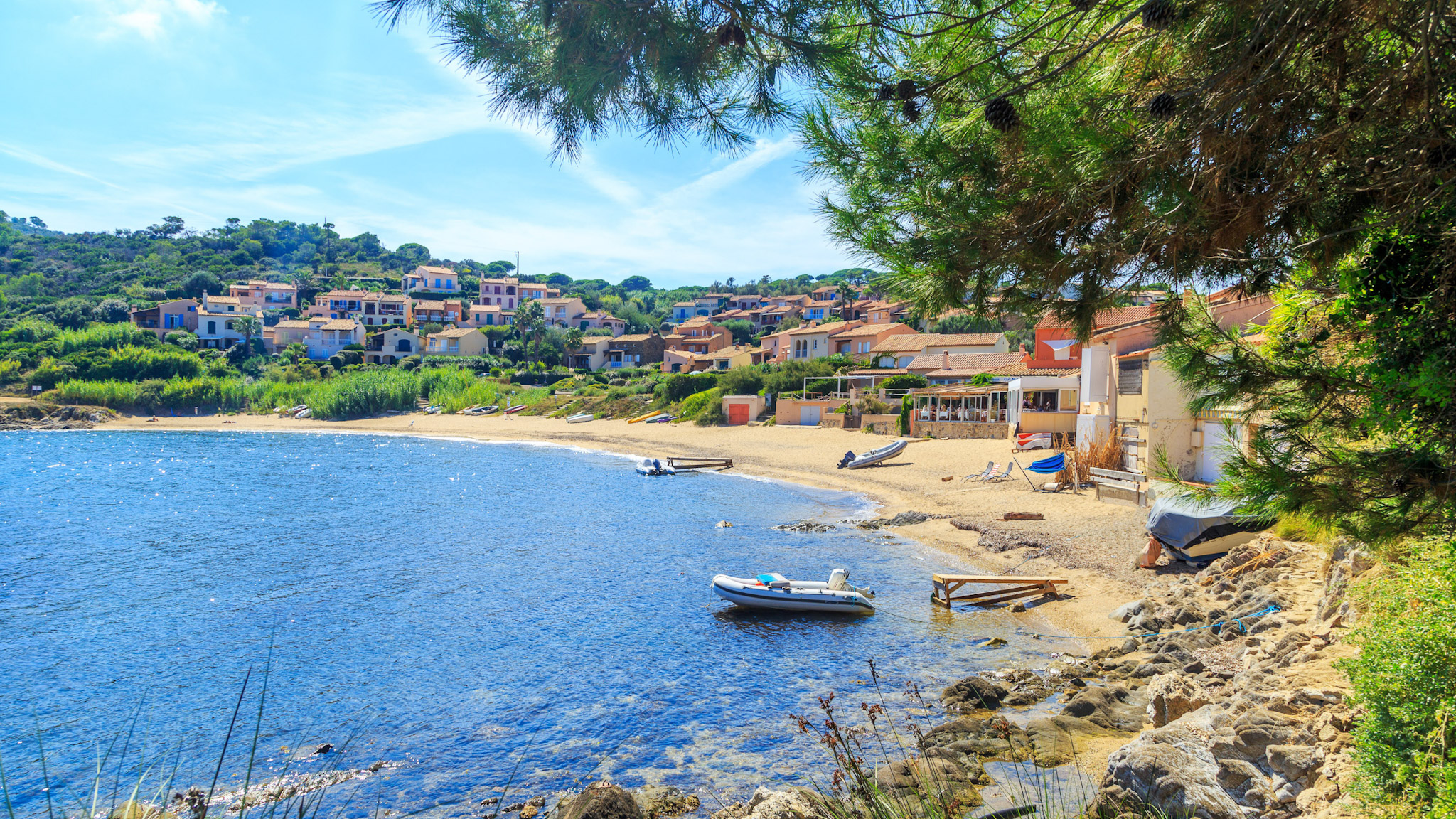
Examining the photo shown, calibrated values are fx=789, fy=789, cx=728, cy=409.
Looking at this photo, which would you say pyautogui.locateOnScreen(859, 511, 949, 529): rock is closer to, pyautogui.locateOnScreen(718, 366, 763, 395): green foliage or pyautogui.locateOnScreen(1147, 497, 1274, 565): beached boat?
pyautogui.locateOnScreen(1147, 497, 1274, 565): beached boat

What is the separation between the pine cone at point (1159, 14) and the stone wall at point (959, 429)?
34.2m

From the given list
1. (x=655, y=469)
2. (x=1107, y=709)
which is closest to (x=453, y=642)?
(x=1107, y=709)

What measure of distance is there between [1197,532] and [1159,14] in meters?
12.9

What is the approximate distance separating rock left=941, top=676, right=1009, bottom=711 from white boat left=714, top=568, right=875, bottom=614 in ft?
13.5

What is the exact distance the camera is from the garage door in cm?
5550

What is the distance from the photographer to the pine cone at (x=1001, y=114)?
4.04 m

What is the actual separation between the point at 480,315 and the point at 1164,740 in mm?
108117

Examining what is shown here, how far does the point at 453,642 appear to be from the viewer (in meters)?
14.3

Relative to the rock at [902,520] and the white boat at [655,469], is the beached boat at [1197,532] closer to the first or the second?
the rock at [902,520]

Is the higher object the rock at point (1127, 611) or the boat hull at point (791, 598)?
the rock at point (1127, 611)

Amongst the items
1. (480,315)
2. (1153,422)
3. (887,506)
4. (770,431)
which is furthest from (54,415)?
(1153,422)

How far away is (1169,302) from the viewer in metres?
4.81

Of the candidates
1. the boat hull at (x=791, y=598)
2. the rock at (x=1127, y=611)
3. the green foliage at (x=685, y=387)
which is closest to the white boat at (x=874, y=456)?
the boat hull at (x=791, y=598)

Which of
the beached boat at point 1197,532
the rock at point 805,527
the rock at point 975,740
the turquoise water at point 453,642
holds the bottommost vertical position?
the turquoise water at point 453,642
